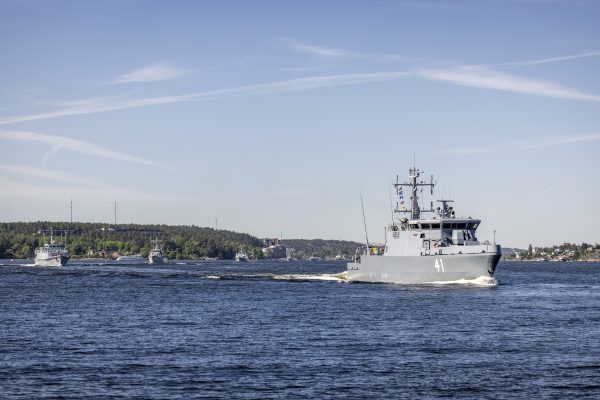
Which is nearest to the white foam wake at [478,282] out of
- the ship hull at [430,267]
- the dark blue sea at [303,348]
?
the ship hull at [430,267]

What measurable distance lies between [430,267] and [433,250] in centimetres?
203

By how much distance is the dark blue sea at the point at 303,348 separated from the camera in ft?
116

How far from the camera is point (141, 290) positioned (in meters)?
104

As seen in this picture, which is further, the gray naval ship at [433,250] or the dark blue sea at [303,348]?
the gray naval ship at [433,250]

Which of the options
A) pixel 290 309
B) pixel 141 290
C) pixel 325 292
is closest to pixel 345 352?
pixel 290 309

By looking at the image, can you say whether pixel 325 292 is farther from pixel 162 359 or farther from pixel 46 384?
pixel 46 384

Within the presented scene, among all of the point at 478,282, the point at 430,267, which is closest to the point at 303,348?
the point at 430,267

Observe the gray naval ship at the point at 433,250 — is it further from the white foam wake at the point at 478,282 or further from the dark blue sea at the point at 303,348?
the dark blue sea at the point at 303,348

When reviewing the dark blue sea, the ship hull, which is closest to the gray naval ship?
the ship hull

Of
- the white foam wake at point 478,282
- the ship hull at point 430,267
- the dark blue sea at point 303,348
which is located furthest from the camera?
the white foam wake at point 478,282

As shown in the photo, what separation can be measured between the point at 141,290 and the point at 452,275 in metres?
38.8

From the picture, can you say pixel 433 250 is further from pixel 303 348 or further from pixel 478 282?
pixel 303 348

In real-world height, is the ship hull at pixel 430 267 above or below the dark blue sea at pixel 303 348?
above

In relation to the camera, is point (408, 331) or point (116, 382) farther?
point (408, 331)
